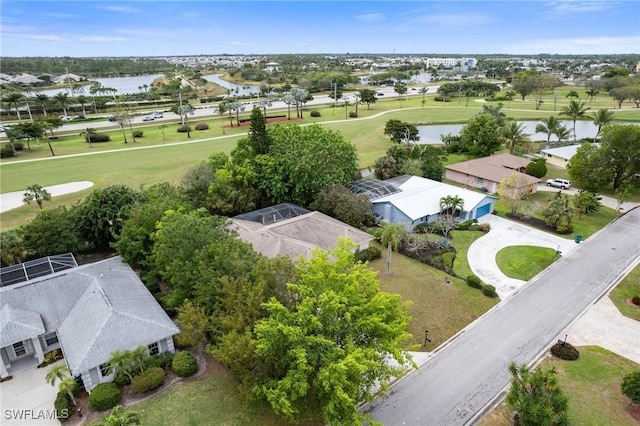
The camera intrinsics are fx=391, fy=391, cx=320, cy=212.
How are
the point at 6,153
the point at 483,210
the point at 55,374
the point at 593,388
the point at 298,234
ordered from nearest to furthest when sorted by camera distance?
1. the point at 55,374
2. the point at 593,388
3. the point at 298,234
4. the point at 483,210
5. the point at 6,153

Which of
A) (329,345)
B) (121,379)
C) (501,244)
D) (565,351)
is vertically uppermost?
(329,345)

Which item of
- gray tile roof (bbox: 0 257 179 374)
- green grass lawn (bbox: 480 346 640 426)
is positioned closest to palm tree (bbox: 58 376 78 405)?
gray tile roof (bbox: 0 257 179 374)

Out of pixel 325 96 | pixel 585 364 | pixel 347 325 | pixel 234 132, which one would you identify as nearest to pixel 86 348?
pixel 347 325

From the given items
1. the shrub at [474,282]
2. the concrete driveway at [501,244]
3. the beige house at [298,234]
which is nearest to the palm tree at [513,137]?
the concrete driveway at [501,244]

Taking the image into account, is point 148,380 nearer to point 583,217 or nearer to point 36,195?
point 36,195

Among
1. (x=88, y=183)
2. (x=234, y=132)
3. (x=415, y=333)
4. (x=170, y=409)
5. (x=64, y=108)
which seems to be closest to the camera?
(x=170, y=409)

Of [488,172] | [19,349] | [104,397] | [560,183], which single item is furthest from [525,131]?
[19,349]

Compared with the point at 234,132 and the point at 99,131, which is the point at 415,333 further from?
the point at 99,131
